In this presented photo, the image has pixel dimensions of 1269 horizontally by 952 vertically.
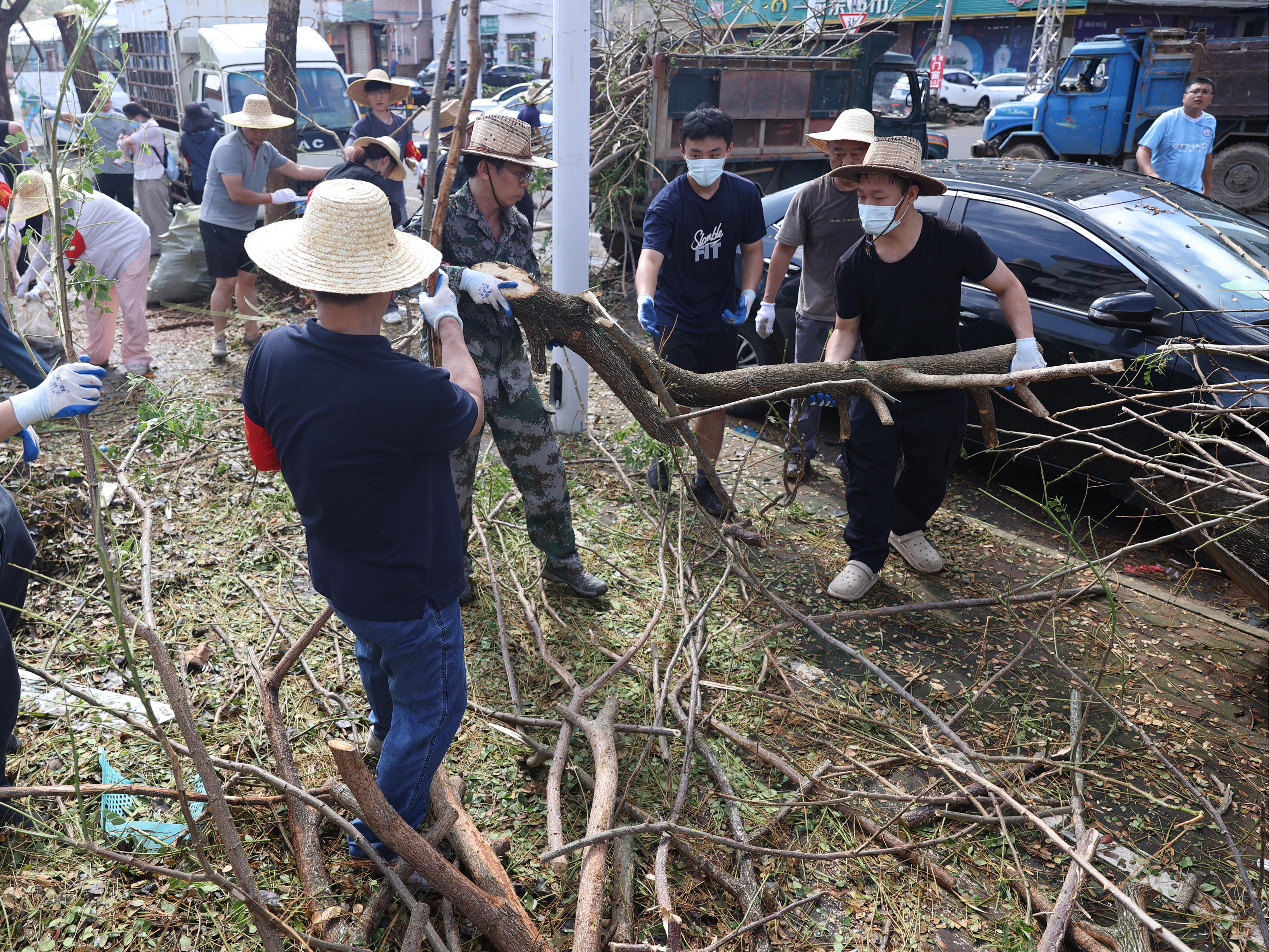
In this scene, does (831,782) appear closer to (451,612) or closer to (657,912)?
(657,912)

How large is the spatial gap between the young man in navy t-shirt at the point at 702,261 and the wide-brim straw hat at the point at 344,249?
7.45ft

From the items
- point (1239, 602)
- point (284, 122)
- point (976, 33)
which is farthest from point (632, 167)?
point (976, 33)

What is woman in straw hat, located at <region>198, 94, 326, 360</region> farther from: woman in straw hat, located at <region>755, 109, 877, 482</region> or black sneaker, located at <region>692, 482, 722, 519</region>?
woman in straw hat, located at <region>755, 109, 877, 482</region>

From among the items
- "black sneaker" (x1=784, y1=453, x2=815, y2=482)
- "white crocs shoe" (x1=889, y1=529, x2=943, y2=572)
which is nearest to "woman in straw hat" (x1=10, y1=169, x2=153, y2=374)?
"black sneaker" (x1=784, y1=453, x2=815, y2=482)

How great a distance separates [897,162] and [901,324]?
630 millimetres

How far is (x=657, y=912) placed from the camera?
2258 mm

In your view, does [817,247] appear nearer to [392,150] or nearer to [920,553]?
[920,553]

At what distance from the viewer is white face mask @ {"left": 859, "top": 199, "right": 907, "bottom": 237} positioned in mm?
3422

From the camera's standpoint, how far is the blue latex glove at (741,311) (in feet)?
14.5

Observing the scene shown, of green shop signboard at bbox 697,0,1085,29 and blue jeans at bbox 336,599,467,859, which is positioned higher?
green shop signboard at bbox 697,0,1085,29

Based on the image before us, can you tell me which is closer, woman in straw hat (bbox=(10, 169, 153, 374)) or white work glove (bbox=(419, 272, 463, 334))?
white work glove (bbox=(419, 272, 463, 334))

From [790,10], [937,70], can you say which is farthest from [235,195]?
[937,70]

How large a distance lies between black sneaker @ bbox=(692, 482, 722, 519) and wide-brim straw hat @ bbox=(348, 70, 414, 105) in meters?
4.34

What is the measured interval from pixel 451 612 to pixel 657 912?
0.94m
